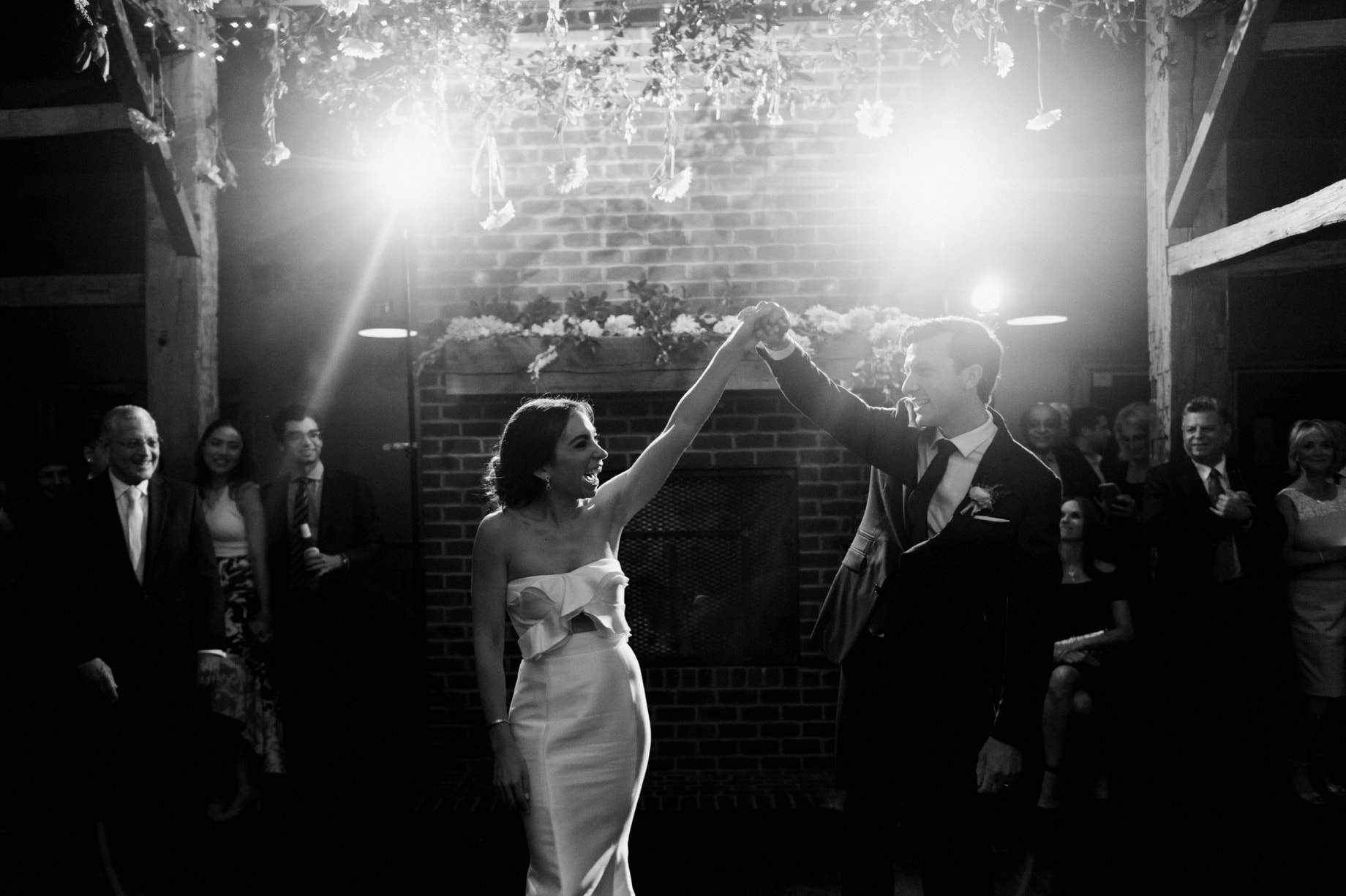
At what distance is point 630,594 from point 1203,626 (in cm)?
272

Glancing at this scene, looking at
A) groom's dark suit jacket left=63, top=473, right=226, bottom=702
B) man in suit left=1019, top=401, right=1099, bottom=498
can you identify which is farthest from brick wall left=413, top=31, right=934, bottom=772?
groom's dark suit jacket left=63, top=473, right=226, bottom=702

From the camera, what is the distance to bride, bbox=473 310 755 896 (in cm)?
268

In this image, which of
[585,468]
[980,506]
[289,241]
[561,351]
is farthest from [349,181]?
[980,506]

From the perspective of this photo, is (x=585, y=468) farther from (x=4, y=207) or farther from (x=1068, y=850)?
(x=4, y=207)

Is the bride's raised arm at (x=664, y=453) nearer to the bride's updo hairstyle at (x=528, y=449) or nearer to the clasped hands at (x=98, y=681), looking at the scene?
the bride's updo hairstyle at (x=528, y=449)

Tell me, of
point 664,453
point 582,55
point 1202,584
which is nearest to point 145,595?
point 664,453

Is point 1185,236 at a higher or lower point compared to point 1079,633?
higher

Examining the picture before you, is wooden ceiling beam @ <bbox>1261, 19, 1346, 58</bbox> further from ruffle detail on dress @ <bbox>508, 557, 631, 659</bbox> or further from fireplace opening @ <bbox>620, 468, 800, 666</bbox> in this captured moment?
ruffle detail on dress @ <bbox>508, 557, 631, 659</bbox>

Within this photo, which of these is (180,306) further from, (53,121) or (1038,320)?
(1038,320)

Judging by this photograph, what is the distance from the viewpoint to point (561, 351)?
5141 mm

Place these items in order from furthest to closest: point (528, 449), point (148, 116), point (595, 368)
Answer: point (595, 368) < point (148, 116) < point (528, 449)

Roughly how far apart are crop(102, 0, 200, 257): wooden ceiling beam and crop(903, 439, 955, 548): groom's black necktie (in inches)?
143

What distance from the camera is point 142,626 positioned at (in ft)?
13.4

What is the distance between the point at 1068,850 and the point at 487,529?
9.73 feet
